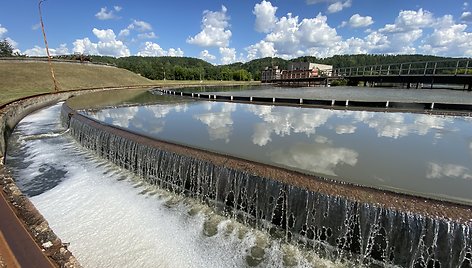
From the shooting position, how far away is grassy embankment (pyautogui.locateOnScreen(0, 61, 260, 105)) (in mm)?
34281

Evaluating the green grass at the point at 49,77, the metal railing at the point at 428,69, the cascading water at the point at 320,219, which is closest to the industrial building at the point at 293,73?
the metal railing at the point at 428,69

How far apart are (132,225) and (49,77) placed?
45.5 m

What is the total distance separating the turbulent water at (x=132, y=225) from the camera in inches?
201

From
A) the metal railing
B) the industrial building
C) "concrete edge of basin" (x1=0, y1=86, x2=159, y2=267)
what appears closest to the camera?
"concrete edge of basin" (x1=0, y1=86, x2=159, y2=267)

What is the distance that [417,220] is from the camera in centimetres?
433

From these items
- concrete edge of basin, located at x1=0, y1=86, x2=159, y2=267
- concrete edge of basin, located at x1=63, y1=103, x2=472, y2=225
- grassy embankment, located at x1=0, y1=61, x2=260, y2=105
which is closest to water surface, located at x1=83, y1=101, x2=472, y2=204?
concrete edge of basin, located at x1=63, y1=103, x2=472, y2=225

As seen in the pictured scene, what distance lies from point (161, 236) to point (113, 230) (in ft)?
3.80

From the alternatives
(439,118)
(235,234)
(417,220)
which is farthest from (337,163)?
(439,118)

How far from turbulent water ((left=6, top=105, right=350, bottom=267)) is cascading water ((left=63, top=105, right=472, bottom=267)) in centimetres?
33

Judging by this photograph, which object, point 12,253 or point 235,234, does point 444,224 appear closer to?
point 235,234

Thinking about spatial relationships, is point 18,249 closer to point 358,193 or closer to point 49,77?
point 358,193

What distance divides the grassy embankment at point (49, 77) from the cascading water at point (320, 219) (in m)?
29.6

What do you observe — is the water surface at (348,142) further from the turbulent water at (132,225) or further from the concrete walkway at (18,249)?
the concrete walkway at (18,249)

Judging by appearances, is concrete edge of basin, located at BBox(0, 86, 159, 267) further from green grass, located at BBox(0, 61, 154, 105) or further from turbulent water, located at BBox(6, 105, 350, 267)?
green grass, located at BBox(0, 61, 154, 105)
